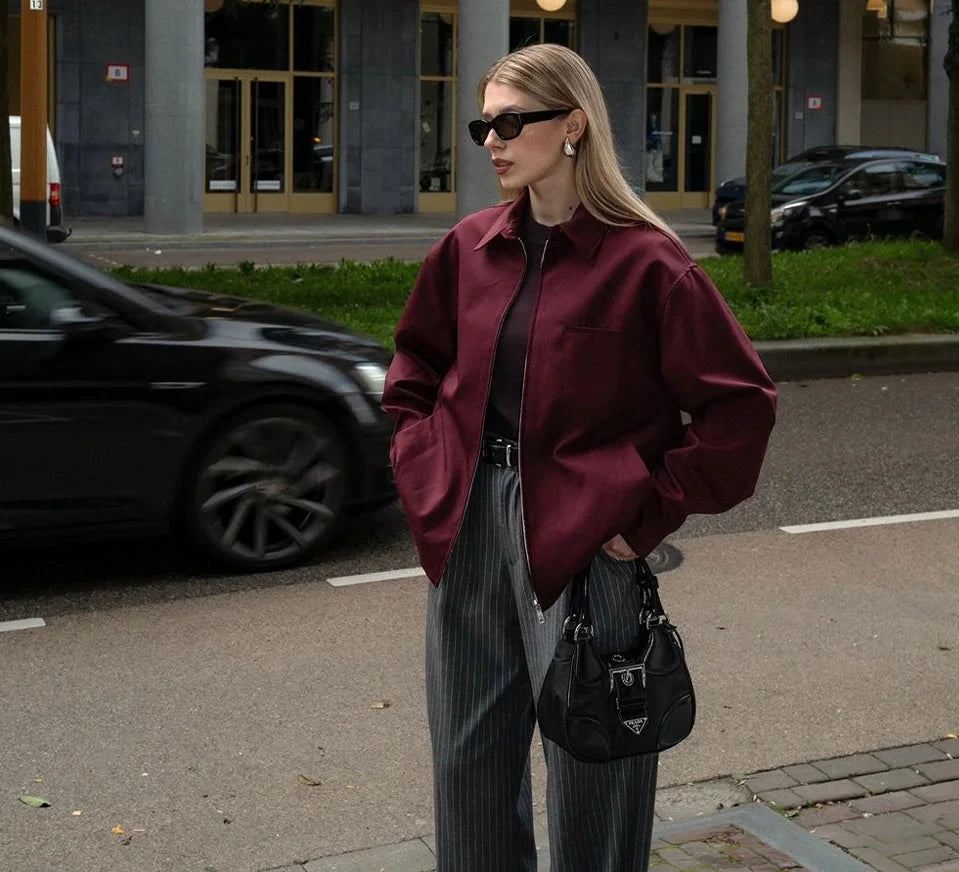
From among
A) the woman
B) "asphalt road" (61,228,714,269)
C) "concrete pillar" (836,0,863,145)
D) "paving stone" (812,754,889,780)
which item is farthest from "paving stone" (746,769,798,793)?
"concrete pillar" (836,0,863,145)

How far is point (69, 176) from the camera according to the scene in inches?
1217

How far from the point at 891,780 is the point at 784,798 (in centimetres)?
35

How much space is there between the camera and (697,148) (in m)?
37.8

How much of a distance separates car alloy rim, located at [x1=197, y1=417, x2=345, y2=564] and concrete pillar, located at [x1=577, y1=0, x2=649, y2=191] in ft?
94.9

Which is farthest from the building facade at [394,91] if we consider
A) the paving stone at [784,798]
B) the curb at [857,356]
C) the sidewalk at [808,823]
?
Result: the paving stone at [784,798]

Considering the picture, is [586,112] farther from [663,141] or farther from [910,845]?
[663,141]

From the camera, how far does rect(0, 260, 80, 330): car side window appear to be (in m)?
6.95

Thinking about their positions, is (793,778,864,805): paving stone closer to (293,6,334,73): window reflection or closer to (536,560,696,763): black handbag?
(536,560,696,763): black handbag

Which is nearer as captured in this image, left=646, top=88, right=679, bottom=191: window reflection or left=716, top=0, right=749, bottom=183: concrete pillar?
left=716, top=0, right=749, bottom=183: concrete pillar

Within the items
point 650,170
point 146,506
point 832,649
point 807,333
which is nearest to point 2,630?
point 146,506

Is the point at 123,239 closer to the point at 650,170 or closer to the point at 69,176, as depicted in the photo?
the point at 69,176

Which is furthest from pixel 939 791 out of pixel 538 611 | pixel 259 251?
pixel 259 251

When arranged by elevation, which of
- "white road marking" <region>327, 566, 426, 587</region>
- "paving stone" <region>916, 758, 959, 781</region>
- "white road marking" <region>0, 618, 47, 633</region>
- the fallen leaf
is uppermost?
"white road marking" <region>327, 566, 426, 587</region>

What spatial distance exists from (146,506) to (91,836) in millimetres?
2630
